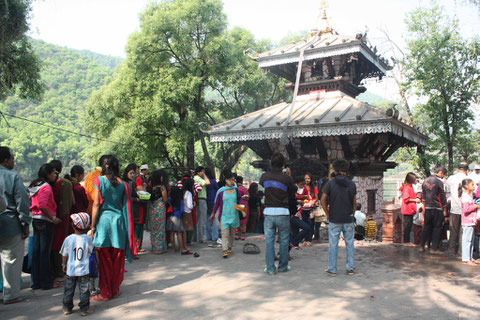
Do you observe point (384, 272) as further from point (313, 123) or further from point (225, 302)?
point (313, 123)

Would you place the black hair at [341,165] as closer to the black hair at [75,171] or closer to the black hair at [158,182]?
the black hair at [158,182]

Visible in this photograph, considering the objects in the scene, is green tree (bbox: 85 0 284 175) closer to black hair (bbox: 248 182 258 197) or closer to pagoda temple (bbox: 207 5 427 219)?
pagoda temple (bbox: 207 5 427 219)

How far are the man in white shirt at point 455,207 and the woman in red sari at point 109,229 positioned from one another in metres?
6.52

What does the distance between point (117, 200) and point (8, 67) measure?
1012 cm

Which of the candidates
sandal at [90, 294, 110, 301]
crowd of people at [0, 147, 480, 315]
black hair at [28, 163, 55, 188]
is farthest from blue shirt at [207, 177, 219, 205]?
sandal at [90, 294, 110, 301]

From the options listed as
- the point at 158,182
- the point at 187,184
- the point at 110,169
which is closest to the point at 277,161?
the point at 187,184

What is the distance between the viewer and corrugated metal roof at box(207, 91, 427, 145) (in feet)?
34.6

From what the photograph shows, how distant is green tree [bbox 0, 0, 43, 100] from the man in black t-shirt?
28.7 feet

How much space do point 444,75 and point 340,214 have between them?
492 inches

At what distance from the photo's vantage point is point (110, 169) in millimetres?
4996

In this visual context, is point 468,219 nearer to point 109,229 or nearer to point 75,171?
point 109,229

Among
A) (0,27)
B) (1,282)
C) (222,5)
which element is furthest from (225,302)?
(222,5)

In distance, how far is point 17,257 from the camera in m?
4.84

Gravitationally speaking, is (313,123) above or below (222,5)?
below
